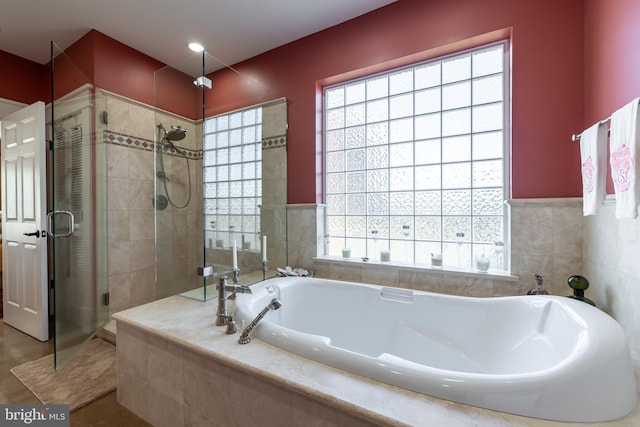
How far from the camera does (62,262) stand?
2102 millimetres

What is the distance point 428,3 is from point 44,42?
10.8 ft

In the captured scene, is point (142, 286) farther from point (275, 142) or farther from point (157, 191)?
point (275, 142)

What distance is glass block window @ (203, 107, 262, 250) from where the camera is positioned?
221 cm

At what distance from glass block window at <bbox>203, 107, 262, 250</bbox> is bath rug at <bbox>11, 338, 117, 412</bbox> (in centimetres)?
108

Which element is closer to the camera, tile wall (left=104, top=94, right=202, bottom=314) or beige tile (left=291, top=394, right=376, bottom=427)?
beige tile (left=291, top=394, right=376, bottom=427)

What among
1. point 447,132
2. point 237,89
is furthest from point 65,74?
point 447,132

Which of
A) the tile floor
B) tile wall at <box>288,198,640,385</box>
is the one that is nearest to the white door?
the tile floor

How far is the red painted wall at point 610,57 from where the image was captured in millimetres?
1213

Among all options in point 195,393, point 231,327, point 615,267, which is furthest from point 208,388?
point 615,267

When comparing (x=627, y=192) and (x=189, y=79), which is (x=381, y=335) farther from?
(x=189, y=79)

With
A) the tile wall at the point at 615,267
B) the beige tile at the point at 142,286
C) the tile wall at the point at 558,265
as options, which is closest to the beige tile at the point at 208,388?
the tile wall at the point at 558,265

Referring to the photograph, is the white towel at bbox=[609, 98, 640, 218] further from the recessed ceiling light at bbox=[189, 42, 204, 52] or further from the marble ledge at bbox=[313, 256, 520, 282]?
the recessed ceiling light at bbox=[189, 42, 204, 52]

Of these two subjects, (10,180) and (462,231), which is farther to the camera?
(10,180)

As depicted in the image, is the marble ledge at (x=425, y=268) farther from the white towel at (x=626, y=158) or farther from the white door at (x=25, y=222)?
the white door at (x=25, y=222)
